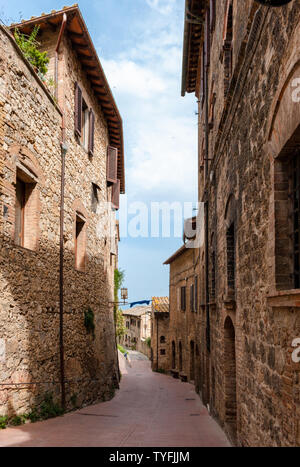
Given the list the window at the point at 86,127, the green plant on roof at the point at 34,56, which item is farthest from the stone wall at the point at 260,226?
the window at the point at 86,127

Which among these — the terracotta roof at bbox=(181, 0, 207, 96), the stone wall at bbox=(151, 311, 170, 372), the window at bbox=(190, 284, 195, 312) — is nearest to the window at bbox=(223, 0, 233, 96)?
the terracotta roof at bbox=(181, 0, 207, 96)

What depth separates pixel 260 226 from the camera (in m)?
4.63

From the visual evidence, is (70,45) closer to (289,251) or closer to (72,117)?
(72,117)

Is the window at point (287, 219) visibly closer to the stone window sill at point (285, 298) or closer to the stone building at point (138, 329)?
the stone window sill at point (285, 298)

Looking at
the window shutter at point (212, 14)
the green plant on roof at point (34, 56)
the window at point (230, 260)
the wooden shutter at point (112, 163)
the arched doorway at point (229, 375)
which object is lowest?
the arched doorway at point (229, 375)

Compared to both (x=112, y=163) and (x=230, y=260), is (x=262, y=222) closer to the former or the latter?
(x=230, y=260)

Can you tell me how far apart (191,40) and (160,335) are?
66.6 feet

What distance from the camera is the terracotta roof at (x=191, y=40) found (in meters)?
12.4

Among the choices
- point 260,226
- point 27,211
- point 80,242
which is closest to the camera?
point 260,226

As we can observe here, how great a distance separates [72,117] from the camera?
10.3 metres

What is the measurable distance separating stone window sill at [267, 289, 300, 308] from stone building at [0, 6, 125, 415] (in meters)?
4.10

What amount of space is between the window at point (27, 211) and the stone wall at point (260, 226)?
3.46 meters

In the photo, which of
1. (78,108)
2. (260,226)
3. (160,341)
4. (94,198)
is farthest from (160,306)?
(260,226)

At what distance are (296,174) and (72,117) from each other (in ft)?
24.9
